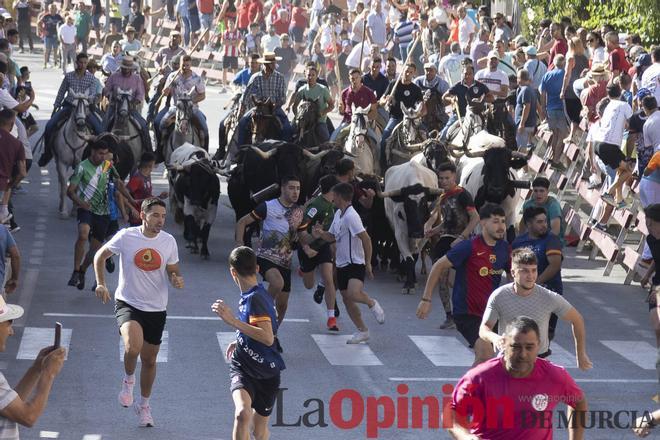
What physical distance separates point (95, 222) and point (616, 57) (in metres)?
11.7

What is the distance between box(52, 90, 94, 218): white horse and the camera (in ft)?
82.5

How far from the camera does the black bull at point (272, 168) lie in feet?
72.7

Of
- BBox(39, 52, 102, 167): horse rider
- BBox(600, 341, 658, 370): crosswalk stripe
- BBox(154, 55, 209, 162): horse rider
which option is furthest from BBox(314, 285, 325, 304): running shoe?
BBox(154, 55, 209, 162): horse rider

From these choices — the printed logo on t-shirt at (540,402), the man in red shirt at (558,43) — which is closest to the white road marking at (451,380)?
the printed logo on t-shirt at (540,402)

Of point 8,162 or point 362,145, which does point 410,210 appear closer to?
point 362,145

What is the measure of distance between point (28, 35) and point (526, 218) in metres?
42.8

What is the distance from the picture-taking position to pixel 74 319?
699 inches

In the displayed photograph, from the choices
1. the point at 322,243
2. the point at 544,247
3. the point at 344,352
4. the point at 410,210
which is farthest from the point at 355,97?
the point at 544,247

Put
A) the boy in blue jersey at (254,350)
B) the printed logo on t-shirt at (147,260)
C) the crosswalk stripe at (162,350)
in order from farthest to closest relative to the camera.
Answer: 1. the crosswalk stripe at (162,350)
2. the printed logo on t-shirt at (147,260)
3. the boy in blue jersey at (254,350)

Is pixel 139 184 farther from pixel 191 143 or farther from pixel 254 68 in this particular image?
pixel 254 68

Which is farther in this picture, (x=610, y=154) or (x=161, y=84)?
(x=161, y=84)

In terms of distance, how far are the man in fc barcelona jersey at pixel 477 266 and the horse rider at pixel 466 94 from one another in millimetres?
12148

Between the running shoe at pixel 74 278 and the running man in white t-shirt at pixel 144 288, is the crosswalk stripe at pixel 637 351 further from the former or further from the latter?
the running shoe at pixel 74 278

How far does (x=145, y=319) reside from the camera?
13312 mm
